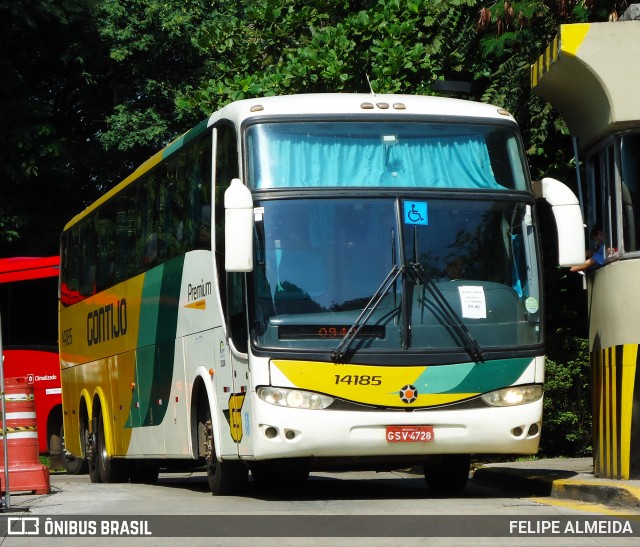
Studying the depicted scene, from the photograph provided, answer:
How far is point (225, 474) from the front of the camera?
14.1 meters

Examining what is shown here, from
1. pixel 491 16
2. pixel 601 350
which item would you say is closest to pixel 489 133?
pixel 601 350

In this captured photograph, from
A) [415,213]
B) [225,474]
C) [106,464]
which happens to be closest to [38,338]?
[106,464]

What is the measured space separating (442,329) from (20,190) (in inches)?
805

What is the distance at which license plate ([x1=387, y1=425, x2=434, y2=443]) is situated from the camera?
12.4 m

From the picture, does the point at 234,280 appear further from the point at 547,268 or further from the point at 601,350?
the point at 547,268

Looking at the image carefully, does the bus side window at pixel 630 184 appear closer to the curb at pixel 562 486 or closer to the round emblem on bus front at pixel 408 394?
the curb at pixel 562 486

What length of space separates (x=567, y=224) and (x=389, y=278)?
163 centimetres

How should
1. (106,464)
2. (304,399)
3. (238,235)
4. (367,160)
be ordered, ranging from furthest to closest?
(106,464) < (367,160) < (304,399) < (238,235)

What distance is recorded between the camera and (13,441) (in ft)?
48.7

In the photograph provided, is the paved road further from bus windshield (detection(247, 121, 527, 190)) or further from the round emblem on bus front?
→ bus windshield (detection(247, 121, 527, 190))

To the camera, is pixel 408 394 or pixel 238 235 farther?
pixel 408 394

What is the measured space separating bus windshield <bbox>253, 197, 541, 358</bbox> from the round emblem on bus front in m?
0.37

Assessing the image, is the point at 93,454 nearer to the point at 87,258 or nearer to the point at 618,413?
the point at 87,258

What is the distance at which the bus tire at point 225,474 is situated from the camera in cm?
1412
